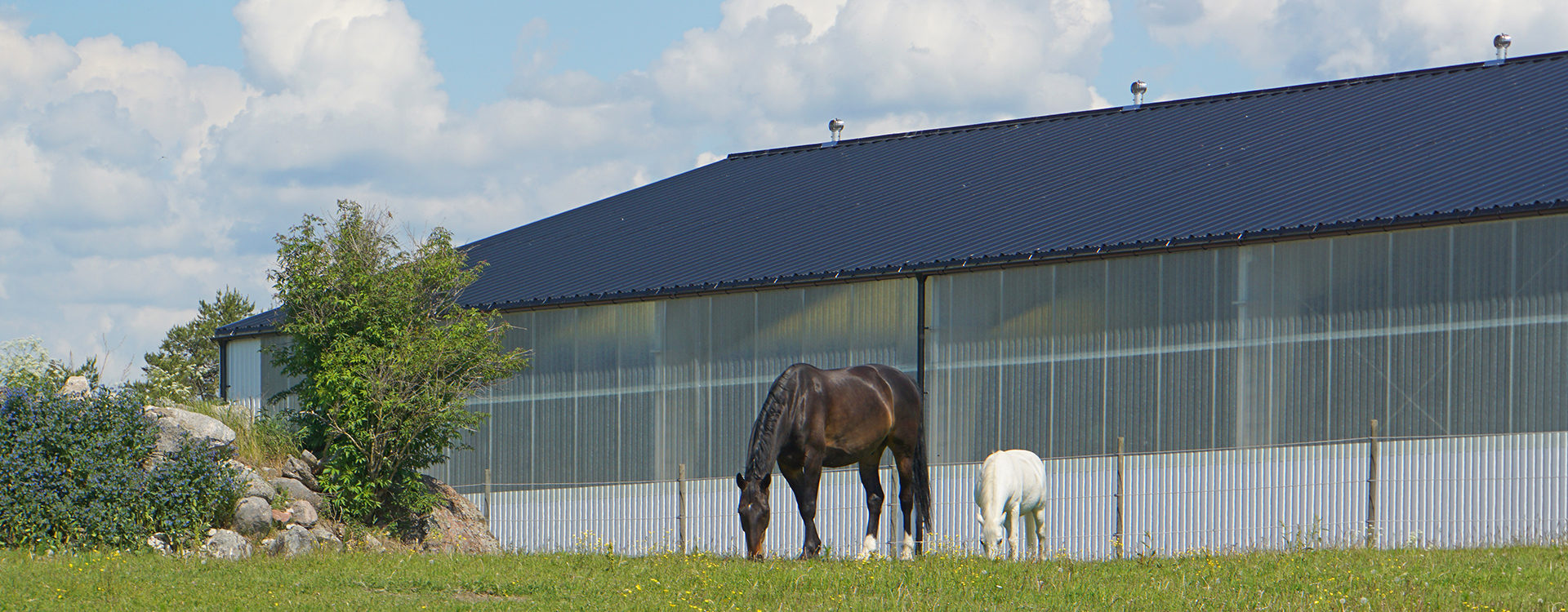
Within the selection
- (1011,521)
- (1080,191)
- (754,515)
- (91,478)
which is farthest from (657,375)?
(754,515)

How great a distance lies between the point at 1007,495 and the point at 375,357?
36.7ft

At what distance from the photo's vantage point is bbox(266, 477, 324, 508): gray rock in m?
25.3

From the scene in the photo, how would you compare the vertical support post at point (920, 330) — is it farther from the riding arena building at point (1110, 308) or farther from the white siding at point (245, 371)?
the white siding at point (245, 371)

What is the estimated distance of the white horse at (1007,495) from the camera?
19016mm

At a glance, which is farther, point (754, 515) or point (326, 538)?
point (326, 538)

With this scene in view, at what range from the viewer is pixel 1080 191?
29.6 meters

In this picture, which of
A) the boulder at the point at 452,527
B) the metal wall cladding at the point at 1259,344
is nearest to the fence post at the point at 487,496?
the boulder at the point at 452,527

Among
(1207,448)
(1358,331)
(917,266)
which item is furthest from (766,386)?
(1358,331)

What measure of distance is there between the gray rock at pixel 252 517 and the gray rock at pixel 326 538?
77 cm

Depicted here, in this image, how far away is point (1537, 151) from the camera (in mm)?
23828

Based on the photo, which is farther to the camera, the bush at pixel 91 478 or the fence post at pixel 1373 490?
the bush at pixel 91 478

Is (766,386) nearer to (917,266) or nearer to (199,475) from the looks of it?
(917,266)

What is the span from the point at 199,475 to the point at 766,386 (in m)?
9.17

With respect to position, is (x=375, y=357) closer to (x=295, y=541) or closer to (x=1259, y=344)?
(x=295, y=541)
